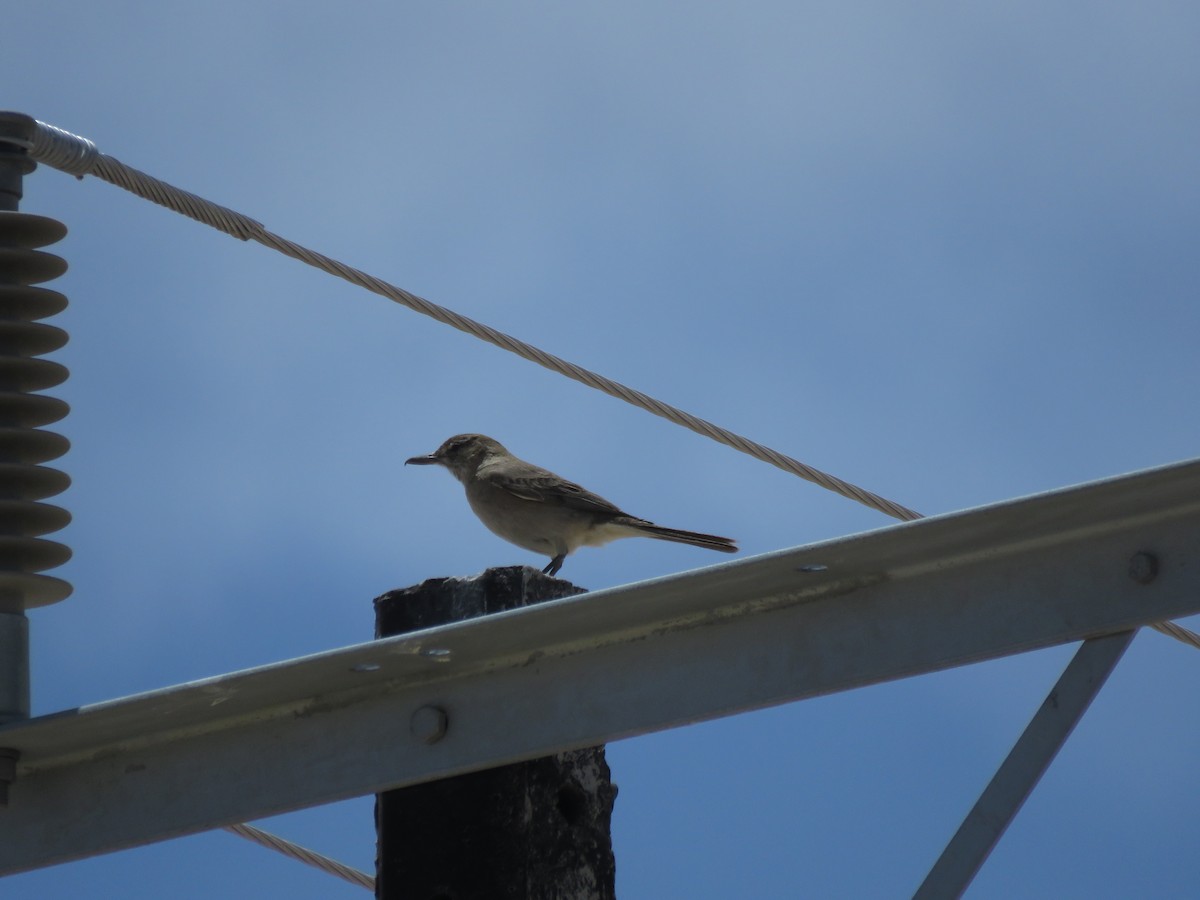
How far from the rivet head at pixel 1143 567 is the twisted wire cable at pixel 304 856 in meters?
2.63

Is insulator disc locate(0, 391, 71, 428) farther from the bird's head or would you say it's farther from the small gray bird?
the bird's head

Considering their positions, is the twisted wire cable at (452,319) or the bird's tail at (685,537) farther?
the bird's tail at (685,537)

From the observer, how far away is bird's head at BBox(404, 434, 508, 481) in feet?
31.2

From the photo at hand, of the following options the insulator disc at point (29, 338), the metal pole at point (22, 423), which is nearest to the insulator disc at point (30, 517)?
the metal pole at point (22, 423)

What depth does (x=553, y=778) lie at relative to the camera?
3523 mm

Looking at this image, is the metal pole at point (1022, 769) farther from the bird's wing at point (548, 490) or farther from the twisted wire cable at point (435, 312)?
the bird's wing at point (548, 490)

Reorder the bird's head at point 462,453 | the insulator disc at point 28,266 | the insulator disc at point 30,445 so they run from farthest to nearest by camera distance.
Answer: the bird's head at point 462,453 → the insulator disc at point 28,266 → the insulator disc at point 30,445

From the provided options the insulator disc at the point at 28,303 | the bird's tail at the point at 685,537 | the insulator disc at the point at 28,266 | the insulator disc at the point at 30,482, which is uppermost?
the bird's tail at the point at 685,537

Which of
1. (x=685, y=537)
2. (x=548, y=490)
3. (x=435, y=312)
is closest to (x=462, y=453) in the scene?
(x=548, y=490)

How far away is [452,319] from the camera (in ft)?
16.7

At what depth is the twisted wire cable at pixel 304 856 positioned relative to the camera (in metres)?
4.63

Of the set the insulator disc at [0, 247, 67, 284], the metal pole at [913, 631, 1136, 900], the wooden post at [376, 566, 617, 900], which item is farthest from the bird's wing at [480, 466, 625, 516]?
the metal pole at [913, 631, 1136, 900]

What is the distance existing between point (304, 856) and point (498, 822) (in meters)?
1.59

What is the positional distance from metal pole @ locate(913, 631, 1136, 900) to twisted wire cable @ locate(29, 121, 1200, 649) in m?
1.83
